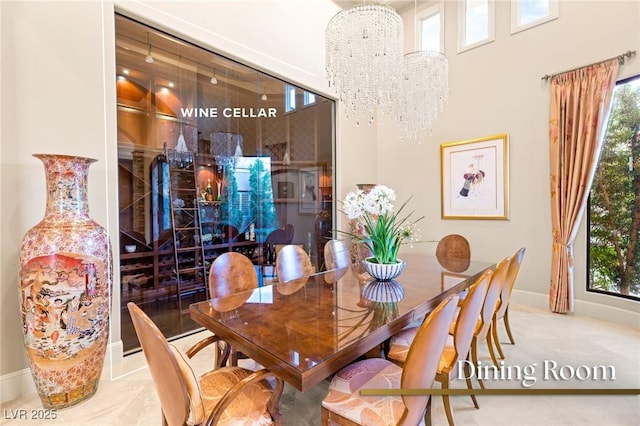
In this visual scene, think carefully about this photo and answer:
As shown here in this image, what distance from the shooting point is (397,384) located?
1430 millimetres

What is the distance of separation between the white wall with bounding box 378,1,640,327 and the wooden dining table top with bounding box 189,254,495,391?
2096 mm

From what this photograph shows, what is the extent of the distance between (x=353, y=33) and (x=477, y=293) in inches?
100

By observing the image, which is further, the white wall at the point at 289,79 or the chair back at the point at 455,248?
the chair back at the point at 455,248

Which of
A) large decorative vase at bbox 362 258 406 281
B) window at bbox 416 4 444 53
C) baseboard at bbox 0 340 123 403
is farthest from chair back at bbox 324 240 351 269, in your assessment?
window at bbox 416 4 444 53

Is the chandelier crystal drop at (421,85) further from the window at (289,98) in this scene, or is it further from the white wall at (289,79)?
the window at (289,98)

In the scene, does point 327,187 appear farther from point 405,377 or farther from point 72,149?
point 405,377

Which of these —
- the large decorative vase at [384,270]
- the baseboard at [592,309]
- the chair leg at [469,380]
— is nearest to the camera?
the chair leg at [469,380]

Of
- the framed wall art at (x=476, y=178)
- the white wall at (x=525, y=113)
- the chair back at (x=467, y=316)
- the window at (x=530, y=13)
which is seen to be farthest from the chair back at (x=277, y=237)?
the window at (x=530, y=13)

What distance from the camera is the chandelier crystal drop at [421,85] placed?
3.44 metres

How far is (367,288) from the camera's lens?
2082mm

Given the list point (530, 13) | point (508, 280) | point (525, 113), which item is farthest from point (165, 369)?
point (530, 13)

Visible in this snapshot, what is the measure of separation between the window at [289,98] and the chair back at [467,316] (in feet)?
11.2

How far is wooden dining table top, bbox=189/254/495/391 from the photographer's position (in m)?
1.15

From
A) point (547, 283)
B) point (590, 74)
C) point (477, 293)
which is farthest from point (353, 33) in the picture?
point (547, 283)
